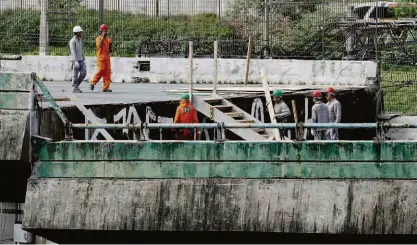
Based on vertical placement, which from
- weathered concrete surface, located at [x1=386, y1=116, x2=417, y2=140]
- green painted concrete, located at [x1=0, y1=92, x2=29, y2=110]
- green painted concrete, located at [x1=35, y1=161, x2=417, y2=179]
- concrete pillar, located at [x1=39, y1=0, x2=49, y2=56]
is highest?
concrete pillar, located at [x1=39, y1=0, x2=49, y2=56]

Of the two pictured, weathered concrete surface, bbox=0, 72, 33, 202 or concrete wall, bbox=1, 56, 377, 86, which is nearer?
weathered concrete surface, bbox=0, 72, 33, 202

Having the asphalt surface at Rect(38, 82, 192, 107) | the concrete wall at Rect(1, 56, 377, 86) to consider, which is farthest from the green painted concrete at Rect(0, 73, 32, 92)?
the concrete wall at Rect(1, 56, 377, 86)

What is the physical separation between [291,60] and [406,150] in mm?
13365

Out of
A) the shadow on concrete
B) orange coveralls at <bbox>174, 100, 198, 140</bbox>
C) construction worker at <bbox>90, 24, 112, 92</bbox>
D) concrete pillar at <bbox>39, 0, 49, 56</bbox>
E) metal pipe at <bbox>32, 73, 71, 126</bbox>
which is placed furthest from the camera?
concrete pillar at <bbox>39, 0, 49, 56</bbox>

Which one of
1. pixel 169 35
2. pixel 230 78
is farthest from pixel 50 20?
pixel 230 78

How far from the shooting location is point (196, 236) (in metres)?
16.9

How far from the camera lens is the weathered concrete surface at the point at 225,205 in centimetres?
1652

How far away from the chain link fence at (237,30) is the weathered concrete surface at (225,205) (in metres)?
13.9

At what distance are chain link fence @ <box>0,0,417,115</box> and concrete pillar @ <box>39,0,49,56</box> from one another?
71 mm

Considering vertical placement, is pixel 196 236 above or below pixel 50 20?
below

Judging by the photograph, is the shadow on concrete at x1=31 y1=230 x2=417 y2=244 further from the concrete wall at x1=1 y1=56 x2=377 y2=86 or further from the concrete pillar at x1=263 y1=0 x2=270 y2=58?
the concrete pillar at x1=263 y1=0 x2=270 y2=58

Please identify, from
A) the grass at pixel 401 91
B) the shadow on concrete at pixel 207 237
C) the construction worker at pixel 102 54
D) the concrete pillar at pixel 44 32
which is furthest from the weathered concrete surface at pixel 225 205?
the concrete pillar at pixel 44 32

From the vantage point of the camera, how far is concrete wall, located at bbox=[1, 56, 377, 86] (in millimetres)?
29672

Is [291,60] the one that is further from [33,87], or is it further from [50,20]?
[33,87]
